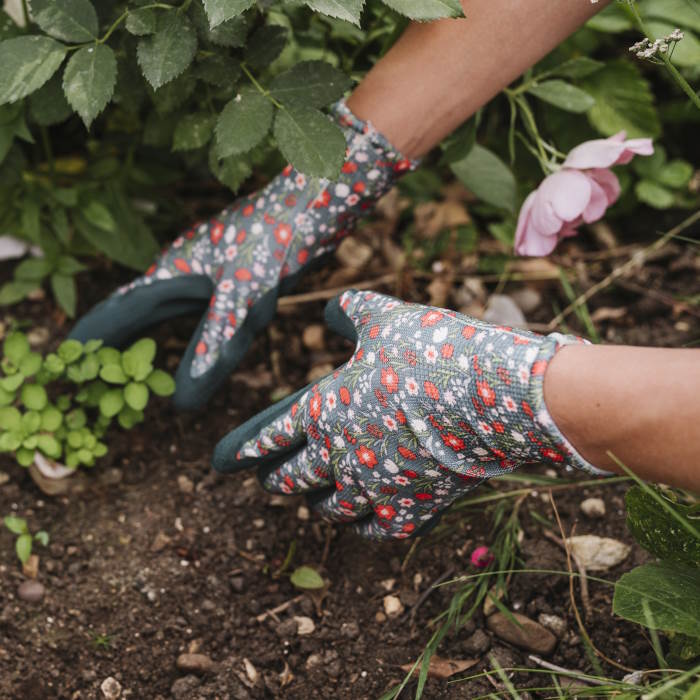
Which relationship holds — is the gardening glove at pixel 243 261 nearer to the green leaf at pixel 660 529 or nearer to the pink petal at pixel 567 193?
the pink petal at pixel 567 193

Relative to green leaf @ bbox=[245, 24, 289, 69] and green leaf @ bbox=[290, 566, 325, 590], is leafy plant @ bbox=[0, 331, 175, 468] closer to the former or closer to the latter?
green leaf @ bbox=[290, 566, 325, 590]

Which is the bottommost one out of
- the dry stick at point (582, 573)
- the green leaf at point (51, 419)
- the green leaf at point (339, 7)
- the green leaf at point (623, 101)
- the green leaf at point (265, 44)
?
the dry stick at point (582, 573)

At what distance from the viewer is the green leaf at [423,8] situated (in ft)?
3.83

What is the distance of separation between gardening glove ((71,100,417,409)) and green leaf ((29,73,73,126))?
32cm

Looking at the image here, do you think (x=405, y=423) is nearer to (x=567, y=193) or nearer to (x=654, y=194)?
(x=567, y=193)

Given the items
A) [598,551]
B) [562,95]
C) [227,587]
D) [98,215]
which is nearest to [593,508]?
[598,551]

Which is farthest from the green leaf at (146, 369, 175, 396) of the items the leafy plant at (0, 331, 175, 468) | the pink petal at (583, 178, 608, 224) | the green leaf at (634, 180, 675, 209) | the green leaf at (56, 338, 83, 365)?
the green leaf at (634, 180, 675, 209)

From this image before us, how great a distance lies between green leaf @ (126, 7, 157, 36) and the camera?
46.4 inches

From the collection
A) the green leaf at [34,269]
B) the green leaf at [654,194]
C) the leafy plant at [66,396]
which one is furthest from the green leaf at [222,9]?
the green leaf at [654,194]

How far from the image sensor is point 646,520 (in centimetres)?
115

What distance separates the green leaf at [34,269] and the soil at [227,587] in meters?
0.31

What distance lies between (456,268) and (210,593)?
38.4 inches

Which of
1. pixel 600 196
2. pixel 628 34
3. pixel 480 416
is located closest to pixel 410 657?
pixel 480 416

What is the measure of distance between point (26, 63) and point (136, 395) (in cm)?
55
